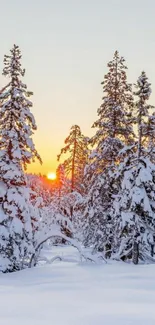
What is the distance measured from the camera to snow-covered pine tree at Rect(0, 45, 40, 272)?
724 inches

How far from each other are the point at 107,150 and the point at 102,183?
6.89 feet

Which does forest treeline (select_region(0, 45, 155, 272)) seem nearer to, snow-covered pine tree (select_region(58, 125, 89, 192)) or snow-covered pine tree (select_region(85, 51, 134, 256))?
snow-covered pine tree (select_region(85, 51, 134, 256))

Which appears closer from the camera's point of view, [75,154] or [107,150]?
[107,150]

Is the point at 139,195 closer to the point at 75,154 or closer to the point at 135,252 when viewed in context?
the point at 135,252

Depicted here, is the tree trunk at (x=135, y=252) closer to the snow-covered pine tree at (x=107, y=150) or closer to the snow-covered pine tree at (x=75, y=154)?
the snow-covered pine tree at (x=107, y=150)

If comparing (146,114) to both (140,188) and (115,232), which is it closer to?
(140,188)

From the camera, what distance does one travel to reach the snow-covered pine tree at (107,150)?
78.4ft

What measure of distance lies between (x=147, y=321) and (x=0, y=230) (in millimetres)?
11386

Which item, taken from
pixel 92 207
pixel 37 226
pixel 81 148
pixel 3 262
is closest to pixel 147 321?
pixel 3 262

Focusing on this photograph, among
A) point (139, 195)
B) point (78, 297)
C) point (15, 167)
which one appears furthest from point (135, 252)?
point (78, 297)

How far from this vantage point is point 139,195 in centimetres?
2094

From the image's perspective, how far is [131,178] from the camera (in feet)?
70.8

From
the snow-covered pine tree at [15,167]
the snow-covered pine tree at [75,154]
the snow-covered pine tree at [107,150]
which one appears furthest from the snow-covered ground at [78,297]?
the snow-covered pine tree at [75,154]

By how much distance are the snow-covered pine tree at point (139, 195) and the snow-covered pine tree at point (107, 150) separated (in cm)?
150
